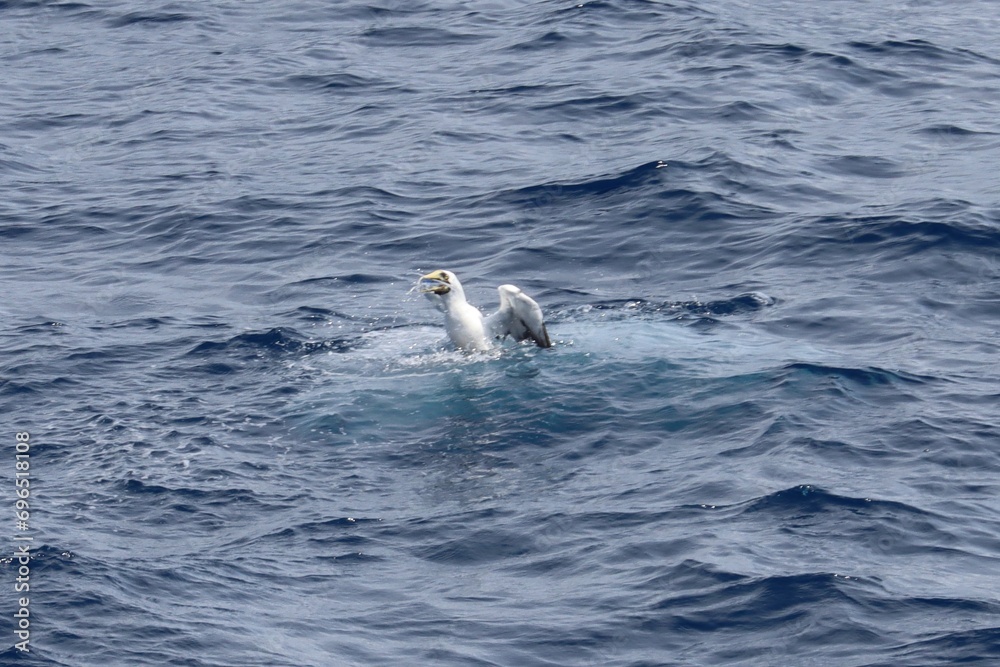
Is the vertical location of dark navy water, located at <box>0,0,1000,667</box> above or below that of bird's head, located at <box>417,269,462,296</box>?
below

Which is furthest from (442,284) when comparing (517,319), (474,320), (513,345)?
(513,345)

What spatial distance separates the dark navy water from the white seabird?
1.03 feet

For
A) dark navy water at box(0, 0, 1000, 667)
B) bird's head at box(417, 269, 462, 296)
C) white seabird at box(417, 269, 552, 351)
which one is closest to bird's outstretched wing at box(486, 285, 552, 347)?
white seabird at box(417, 269, 552, 351)

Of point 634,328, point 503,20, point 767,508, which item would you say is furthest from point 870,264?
point 503,20

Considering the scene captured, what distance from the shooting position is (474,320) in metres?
18.5

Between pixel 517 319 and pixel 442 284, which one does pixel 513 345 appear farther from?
pixel 442 284

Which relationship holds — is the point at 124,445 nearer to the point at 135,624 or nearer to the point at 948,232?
the point at 135,624

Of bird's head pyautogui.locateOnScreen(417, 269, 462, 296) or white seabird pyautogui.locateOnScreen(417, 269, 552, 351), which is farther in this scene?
bird's head pyautogui.locateOnScreen(417, 269, 462, 296)

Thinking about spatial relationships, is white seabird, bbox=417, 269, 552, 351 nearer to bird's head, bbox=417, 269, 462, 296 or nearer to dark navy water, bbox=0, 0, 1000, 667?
bird's head, bbox=417, 269, 462, 296

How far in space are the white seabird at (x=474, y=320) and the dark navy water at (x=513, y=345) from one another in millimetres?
314

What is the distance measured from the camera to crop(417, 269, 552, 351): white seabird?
59.5 feet

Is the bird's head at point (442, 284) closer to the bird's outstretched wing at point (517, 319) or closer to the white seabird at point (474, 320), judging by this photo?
the white seabird at point (474, 320)

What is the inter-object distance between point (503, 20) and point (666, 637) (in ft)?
76.1

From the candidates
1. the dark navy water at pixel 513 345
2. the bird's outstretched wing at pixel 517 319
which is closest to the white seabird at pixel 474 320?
the bird's outstretched wing at pixel 517 319
